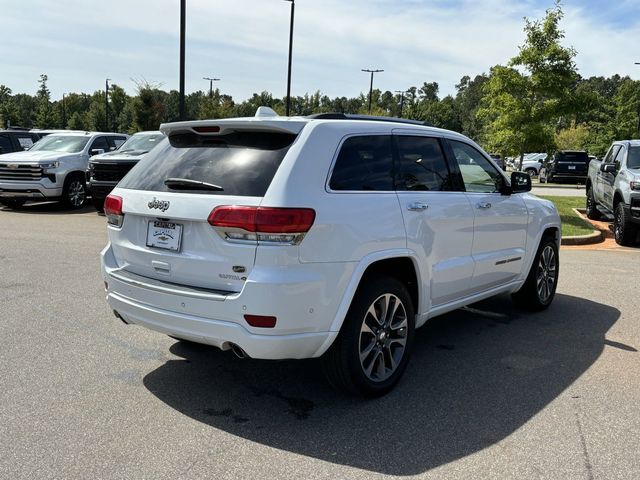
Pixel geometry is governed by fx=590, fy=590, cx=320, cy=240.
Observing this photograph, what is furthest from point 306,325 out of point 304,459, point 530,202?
point 530,202

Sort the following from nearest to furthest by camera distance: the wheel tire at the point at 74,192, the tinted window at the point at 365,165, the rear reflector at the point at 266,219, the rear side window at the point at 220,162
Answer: the rear reflector at the point at 266,219
the rear side window at the point at 220,162
the tinted window at the point at 365,165
the wheel tire at the point at 74,192

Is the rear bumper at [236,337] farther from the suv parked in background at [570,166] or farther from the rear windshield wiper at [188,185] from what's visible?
the suv parked in background at [570,166]

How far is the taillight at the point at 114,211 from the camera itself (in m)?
4.07

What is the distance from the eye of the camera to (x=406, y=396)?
13.2 feet

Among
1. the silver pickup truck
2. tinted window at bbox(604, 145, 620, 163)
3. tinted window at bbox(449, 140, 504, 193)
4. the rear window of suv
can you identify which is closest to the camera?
tinted window at bbox(449, 140, 504, 193)

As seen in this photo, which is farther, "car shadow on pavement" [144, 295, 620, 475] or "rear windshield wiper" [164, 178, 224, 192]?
"rear windshield wiper" [164, 178, 224, 192]

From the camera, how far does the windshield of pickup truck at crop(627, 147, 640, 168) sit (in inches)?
456

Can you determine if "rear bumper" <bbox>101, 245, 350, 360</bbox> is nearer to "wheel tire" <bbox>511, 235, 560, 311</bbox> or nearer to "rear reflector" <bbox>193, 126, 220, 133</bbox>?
"rear reflector" <bbox>193, 126, 220, 133</bbox>

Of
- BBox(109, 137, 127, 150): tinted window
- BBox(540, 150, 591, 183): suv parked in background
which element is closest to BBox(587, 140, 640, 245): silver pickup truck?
BBox(109, 137, 127, 150): tinted window

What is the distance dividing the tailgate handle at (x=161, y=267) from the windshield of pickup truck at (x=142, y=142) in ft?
36.3

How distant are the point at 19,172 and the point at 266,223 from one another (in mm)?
12928

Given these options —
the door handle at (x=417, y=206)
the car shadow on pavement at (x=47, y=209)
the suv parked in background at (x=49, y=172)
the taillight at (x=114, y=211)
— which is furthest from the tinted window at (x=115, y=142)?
the door handle at (x=417, y=206)

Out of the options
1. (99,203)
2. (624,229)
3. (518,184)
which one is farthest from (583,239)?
(99,203)

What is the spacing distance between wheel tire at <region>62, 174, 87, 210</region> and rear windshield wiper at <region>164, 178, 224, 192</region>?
1210 cm
